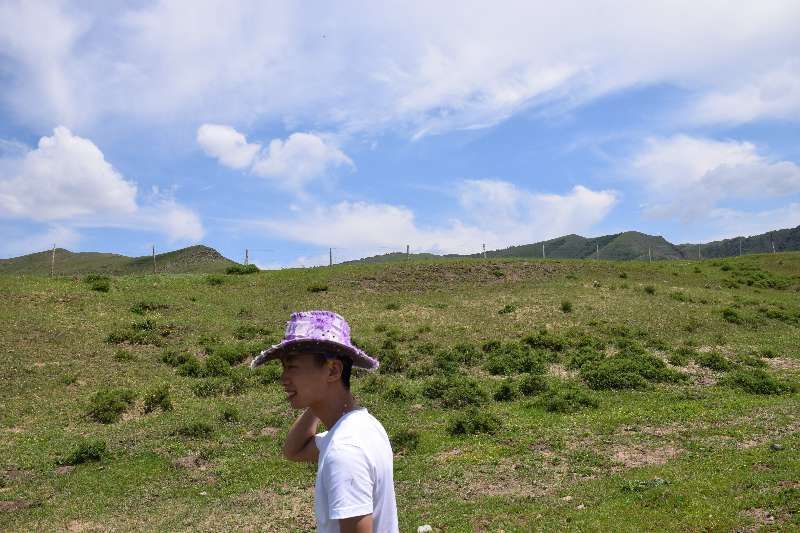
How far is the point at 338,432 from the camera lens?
3193mm

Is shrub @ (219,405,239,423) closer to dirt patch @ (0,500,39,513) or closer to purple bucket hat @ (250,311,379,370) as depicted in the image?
dirt patch @ (0,500,39,513)

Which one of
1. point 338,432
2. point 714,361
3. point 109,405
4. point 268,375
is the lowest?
point 714,361

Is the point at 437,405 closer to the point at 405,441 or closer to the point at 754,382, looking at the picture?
the point at 405,441

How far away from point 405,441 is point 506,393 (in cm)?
636

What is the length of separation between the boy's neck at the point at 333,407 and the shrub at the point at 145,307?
3279cm

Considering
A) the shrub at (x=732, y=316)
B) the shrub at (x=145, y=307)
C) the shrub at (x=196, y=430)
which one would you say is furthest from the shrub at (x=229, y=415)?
the shrub at (x=732, y=316)

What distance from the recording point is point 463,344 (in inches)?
1089

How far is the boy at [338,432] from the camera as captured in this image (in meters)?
2.99

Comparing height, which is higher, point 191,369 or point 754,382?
point 191,369

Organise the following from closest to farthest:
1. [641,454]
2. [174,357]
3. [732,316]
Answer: [641,454], [174,357], [732,316]

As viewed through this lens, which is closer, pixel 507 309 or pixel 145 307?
pixel 145 307

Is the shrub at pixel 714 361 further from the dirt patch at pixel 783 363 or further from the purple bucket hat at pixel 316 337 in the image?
the purple bucket hat at pixel 316 337

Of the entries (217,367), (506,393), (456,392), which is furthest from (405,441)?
(217,367)

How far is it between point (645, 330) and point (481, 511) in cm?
2267
